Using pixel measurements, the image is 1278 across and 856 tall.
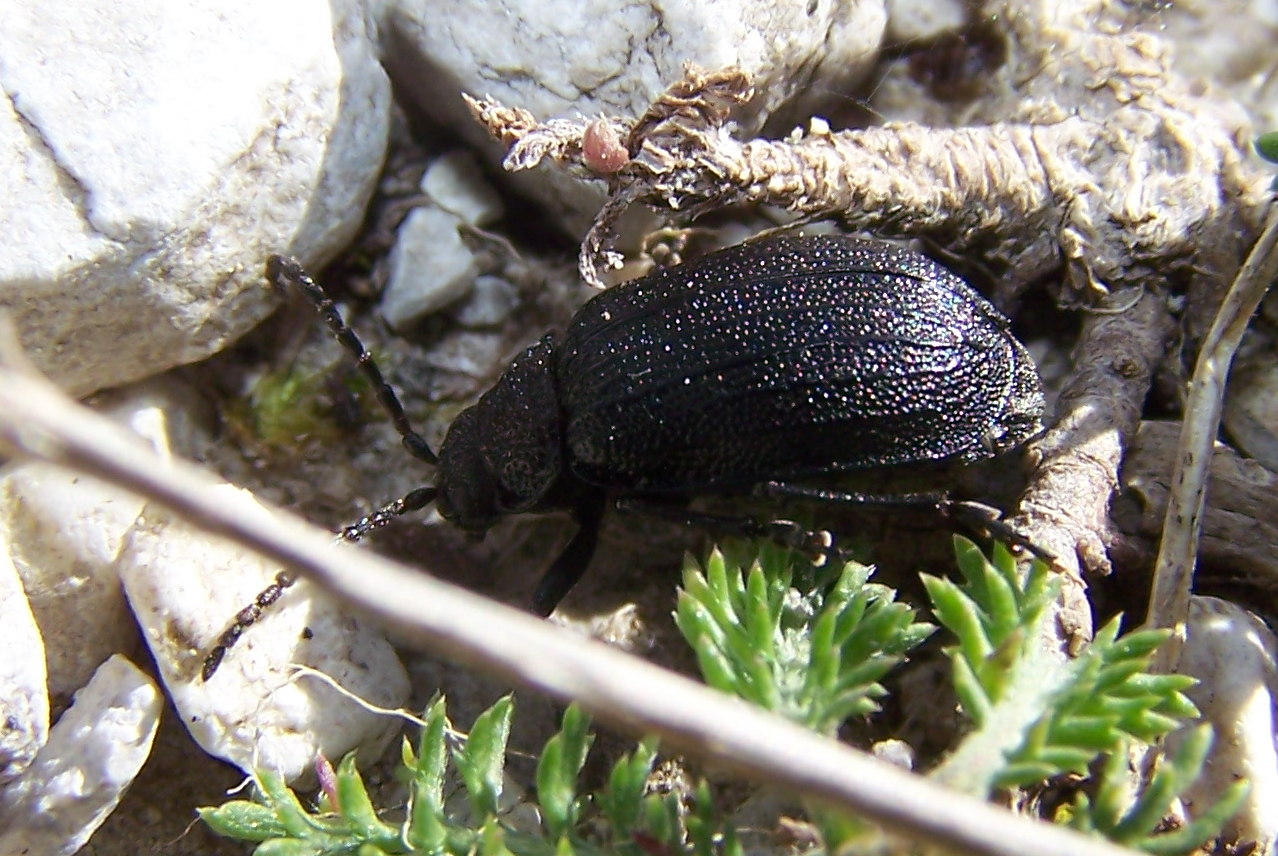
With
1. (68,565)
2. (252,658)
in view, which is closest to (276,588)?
(252,658)

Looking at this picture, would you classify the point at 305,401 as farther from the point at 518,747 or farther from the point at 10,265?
the point at 518,747

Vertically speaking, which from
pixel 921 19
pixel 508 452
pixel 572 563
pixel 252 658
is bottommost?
pixel 252 658

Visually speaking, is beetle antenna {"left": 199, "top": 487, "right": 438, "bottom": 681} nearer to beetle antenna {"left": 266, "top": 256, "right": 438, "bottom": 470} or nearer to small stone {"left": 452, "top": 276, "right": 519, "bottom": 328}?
beetle antenna {"left": 266, "top": 256, "right": 438, "bottom": 470}

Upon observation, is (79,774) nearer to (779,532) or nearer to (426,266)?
(426,266)

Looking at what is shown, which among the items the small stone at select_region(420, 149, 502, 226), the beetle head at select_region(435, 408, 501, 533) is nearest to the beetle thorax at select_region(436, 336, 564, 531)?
the beetle head at select_region(435, 408, 501, 533)

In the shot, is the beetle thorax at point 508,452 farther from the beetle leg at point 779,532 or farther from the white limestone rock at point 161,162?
the white limestone rock at point 161,162

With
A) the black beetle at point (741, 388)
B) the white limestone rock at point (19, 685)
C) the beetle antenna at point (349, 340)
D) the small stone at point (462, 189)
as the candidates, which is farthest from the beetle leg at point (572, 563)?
the white limestone rock at point (19, 685)

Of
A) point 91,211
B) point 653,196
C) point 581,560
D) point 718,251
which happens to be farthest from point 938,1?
point 91,211
